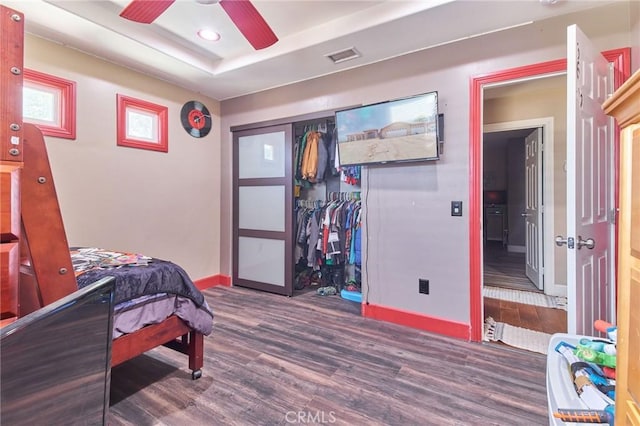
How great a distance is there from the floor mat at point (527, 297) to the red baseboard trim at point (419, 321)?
140cm

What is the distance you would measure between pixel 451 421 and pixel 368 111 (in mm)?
2289

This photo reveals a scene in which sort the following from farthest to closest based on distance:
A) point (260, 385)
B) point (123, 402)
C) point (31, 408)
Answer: point (260, 385), point (123, 402), point (31, 408)

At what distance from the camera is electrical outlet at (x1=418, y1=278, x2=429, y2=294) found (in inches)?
99.1

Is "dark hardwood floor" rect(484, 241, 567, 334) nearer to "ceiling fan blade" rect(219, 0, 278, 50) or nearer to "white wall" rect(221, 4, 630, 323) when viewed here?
"white wall" rect(221, 4, 630, 323)

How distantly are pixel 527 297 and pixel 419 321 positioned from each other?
5.88ft

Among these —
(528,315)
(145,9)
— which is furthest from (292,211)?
(528,315)

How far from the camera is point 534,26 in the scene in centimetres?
211

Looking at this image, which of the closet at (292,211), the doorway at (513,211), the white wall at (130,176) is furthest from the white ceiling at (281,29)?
the doorway at (513,211)

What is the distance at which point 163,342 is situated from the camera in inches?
65.1

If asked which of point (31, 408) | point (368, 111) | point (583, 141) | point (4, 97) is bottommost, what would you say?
point (31, 408)

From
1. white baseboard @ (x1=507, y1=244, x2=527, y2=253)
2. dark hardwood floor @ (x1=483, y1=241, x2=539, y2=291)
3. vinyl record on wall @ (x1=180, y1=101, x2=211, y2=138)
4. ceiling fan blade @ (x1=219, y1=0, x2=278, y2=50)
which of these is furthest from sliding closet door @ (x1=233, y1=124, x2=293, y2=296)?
white baseboard @ (x1=507, y1=244, x2=527, y2=253)

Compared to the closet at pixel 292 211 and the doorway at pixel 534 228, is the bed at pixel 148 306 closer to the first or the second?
the closet at pixel 292 211

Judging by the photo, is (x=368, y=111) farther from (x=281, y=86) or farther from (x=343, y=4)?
(x=281, y=86)

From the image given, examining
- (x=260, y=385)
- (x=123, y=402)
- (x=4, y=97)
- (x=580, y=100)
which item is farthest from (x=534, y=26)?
(x=123, y=402)
